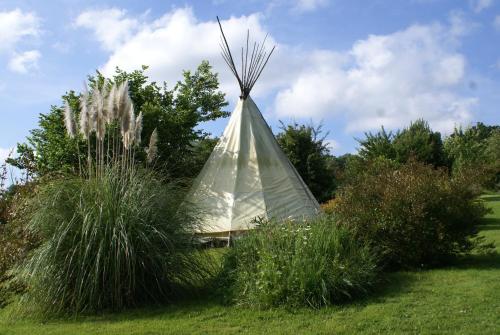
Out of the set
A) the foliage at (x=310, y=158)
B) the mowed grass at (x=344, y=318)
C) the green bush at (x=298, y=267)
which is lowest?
the mowed grass at (x=344, y=318)

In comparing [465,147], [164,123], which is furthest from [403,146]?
[465,147]

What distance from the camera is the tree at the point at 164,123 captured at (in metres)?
13.2

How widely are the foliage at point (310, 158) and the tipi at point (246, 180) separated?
4215mm

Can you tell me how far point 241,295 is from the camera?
6520 mm

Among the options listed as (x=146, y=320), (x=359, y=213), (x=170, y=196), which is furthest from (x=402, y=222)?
(x=146, y=320)

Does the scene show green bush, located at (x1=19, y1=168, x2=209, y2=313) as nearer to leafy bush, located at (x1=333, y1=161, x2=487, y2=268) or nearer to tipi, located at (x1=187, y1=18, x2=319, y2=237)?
leafy bush, located at (x1=333, y1=161, x2=487, y2=268)

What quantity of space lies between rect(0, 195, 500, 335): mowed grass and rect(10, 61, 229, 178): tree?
6.14 metres

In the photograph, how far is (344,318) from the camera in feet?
18.5

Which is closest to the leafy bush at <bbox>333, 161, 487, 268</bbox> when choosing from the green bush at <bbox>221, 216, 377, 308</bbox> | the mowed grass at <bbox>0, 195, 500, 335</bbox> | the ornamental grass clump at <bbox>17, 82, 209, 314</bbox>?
the green bush at <bbox>221, 216, 377, 308</bbox>

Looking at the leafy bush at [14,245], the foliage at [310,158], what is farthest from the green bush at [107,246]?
the foliage at [310,158]

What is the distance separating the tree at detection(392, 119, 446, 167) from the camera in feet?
74.0

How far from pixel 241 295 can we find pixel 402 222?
2.70 metres

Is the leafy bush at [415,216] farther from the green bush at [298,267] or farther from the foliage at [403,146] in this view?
the foliage at [403,146]

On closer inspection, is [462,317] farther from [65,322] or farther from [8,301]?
[8,301]
